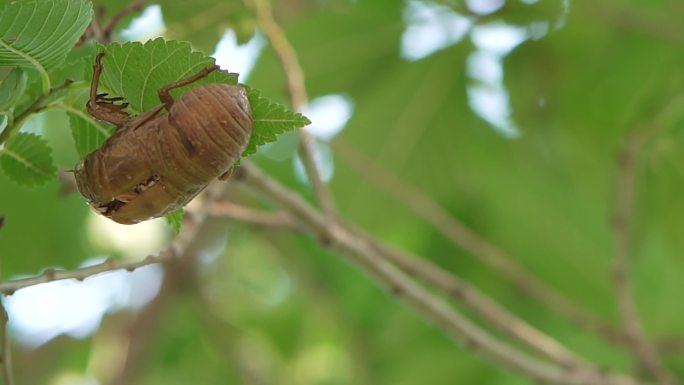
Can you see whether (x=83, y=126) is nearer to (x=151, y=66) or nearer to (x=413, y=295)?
(x=151, y=66)

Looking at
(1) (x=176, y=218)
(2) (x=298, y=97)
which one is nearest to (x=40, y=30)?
(1) (x=176, y=218)

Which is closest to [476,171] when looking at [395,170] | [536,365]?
[395,170]

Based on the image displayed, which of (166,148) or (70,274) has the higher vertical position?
(166,148)

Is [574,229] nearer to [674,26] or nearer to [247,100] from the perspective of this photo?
[674,26]

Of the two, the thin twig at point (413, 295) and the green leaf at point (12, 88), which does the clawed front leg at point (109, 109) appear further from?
the thin twig at point (413, 295)

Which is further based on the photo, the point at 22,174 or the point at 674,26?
the point at 674,26

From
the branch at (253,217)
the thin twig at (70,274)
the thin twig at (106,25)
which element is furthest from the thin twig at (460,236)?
the thin twig at (70,274)
